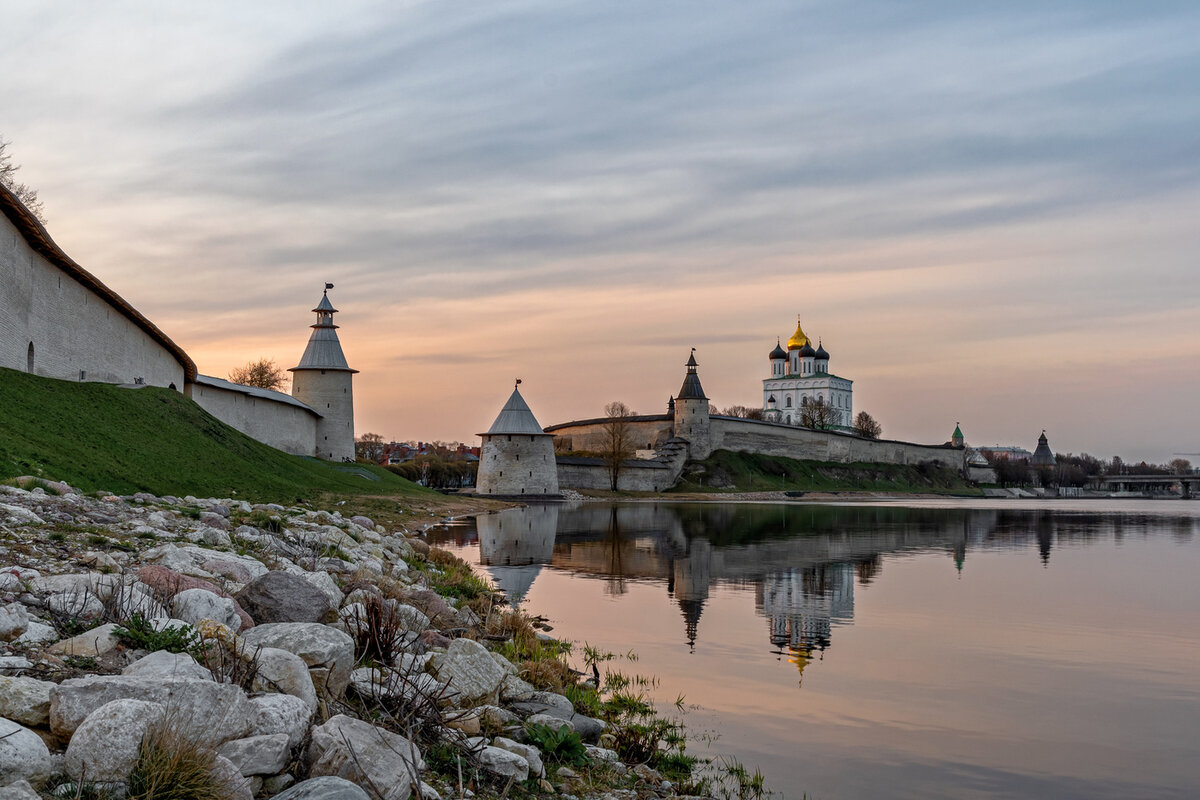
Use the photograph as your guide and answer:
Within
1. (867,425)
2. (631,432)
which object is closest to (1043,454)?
(867,425)

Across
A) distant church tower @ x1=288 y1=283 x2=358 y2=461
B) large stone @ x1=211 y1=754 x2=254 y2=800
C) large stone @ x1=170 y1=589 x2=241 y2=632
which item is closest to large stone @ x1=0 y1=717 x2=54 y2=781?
large stone @ x1=211 y1=754 x2=254 y2=800

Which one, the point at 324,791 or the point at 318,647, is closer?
the point at 324,791

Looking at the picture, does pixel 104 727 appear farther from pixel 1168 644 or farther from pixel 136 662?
pixel 1168 644

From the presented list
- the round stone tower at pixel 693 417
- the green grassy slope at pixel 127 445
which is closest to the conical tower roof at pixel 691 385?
the round stone tower at pixel 693 417

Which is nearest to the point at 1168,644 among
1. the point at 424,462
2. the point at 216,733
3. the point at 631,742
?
the point at 631,742

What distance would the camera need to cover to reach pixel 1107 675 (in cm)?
860

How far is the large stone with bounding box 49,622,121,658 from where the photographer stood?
3.78 m

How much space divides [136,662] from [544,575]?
11.7m

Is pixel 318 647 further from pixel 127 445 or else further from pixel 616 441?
pixel 616 441

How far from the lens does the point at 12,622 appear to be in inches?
151

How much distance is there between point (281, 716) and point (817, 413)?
93678 millimetres

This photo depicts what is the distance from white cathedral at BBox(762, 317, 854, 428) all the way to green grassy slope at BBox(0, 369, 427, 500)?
272 ft

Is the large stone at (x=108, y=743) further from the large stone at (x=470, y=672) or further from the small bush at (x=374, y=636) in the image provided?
the large stone at (x=470, y=672)

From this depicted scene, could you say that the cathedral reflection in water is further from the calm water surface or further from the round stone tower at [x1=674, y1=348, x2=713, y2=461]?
the round stone tower at [x1=674, y1=348, x2=713, y2=461]
